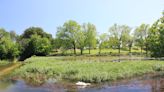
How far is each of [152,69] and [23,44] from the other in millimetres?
52591

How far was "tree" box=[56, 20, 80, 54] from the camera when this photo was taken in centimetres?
8244

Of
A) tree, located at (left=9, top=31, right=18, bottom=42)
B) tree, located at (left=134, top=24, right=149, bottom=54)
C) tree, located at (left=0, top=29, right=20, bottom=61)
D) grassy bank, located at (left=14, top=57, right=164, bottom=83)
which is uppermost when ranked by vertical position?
tree, located at (left=9, top=31, right=18, bottom=42)

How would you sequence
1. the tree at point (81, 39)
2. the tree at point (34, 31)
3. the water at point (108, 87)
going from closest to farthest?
the water at point (108, 87) < the tree at point (81, 39) < the tree at point (34, 31)

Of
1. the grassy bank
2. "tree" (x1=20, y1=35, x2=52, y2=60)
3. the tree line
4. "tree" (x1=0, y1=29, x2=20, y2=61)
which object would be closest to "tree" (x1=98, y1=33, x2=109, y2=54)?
the tree line

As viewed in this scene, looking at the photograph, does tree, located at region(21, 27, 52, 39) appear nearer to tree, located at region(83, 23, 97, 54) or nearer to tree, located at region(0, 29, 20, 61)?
tree, located at region(83, 23, 97, 54)

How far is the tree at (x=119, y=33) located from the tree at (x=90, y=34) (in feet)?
22.0

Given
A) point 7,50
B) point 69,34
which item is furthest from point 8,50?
point 69,34

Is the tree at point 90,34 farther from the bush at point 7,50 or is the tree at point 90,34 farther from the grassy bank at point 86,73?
the grassy bank at point 86,73

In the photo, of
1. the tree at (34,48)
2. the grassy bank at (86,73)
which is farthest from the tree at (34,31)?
the grassy bank at (86,73)

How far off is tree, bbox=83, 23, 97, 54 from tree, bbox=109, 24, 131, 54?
6716mm

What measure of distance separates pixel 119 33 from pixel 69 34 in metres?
17.9

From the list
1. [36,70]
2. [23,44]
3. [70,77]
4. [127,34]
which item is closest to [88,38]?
[127,34]

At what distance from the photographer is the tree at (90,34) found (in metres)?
82.6

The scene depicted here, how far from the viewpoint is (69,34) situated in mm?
82875
